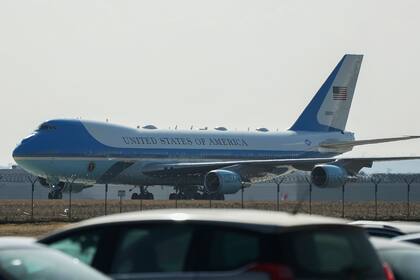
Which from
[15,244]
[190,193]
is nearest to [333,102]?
[190,193]

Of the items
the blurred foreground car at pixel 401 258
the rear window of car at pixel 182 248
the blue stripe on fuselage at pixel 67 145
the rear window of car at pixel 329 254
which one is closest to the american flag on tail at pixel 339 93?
the blue stripe on fuselage at pixel 67 145

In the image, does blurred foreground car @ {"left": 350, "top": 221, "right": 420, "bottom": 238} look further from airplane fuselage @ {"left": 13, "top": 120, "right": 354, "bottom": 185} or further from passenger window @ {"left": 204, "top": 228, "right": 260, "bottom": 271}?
airplane fuselage @ {"left": 13, "top": 120, "right": 354, "bottom": 185}

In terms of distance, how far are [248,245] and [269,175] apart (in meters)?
51.7

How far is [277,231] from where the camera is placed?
337 inches

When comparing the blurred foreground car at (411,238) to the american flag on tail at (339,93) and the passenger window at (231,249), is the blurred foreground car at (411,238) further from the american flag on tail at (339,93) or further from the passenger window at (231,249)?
the american flag on tail at (339,93)

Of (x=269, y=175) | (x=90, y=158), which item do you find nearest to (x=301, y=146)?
(x=269, y=175)

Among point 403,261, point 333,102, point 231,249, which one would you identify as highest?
point 333,102

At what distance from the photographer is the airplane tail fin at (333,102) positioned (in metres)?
66.6

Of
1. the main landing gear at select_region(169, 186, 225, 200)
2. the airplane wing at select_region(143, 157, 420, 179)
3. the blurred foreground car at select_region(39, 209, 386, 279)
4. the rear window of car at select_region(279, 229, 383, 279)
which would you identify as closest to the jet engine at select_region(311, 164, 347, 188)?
the airplane wing at select_region(143, 157, 420, 179)

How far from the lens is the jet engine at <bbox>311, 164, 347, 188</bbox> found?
167ft

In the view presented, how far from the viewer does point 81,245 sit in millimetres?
9805

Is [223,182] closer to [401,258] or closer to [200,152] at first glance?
[200,152]

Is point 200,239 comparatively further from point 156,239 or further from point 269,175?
point 269,175

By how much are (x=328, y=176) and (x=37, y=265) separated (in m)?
43.2
